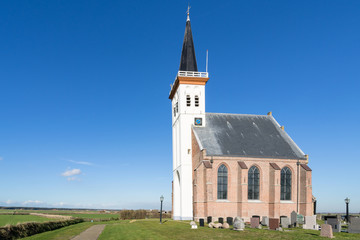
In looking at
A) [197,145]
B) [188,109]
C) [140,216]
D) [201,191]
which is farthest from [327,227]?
[140,216]

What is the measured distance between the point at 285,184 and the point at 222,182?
28.5 ft

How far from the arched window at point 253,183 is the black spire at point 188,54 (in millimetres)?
16863

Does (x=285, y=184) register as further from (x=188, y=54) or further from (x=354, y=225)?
(x=188, y=54)

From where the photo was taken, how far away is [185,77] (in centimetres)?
4778

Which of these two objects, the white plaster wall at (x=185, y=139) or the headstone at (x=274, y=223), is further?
the white plaster wall at (x=185, y=139)

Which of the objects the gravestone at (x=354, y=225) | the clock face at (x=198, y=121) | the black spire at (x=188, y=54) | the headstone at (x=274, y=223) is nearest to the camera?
the gravestone at (x=354, y=225)

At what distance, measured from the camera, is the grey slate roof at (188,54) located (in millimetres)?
49375

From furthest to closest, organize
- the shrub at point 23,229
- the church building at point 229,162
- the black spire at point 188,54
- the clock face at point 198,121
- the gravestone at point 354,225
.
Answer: the black spire at point 188,54, the clock face at point 198,121, the church building at point 229,162, the gravestone at point 354,225, the shrub at point 23,229

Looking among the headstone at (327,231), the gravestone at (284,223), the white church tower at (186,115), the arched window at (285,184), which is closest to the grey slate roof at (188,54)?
the white church tower at (186,115)

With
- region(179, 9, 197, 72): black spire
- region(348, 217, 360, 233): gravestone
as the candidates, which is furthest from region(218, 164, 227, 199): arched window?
region(348, 217, 360, 233): gravestone

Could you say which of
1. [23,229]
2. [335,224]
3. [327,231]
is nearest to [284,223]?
[335,224]

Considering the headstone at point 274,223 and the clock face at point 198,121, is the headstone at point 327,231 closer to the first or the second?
the headstone at point 274,223

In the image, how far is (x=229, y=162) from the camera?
42625 mm

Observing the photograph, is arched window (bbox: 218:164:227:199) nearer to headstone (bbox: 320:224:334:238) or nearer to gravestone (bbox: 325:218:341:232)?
gravestone (bbox: 325:218:341:232)
